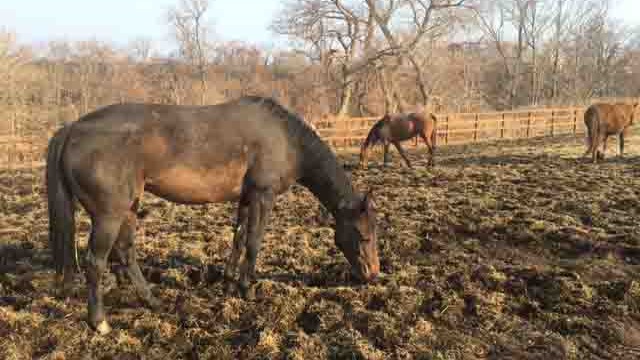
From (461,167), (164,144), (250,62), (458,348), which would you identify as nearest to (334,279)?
(458,348)

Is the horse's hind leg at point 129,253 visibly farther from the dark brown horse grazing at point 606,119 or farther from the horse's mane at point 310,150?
the dark brown horse grazing at point 606,119

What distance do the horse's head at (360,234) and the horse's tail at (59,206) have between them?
87.6 inches

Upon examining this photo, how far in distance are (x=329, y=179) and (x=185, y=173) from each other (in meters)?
1.33

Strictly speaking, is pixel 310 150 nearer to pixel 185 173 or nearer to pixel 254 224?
pixel 254 224

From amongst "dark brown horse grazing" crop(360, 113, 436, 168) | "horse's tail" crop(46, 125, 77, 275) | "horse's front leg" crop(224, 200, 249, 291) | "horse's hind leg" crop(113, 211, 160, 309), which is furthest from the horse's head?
"dark brown horse grazing" crop(360, 113, 436, 168)

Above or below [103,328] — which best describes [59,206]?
above

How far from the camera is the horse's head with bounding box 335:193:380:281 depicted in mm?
3559

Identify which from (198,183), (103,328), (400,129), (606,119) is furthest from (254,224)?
(606,119)

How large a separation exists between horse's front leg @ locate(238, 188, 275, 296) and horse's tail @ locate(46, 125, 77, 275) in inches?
54.0

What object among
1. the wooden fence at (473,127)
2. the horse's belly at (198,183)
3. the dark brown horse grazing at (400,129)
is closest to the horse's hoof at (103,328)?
the horse's belly at (198,183)

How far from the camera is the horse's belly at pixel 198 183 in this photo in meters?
3.12

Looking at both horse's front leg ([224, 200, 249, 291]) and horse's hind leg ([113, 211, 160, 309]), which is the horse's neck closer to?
horse's front leg ([224, 200, 249, 291])

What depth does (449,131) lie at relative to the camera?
18.1 m

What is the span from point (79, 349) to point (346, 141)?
15020 mm
